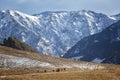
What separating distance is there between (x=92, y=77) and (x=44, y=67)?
20.9 meters

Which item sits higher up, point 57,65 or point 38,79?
point 57,65

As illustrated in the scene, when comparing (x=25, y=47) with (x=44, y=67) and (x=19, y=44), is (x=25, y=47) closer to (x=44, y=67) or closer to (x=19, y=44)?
(x=19, y=44)

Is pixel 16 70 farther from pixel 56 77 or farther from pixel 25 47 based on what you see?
pixel 25 47

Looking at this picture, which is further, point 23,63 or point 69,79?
point 23,63

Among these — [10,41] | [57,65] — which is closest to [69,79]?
[57,65]

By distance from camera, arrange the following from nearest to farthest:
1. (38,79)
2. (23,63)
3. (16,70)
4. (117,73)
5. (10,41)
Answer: (38,79)
(117,73)
(16,70)
(23,63)
(10,41)

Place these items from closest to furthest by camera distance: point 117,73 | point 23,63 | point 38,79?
point 38,79 → point 117,73 → point 23,63

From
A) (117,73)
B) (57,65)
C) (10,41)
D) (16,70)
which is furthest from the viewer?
(10,41)

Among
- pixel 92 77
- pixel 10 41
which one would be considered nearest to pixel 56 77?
pixel 92 77

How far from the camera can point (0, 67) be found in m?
71.0

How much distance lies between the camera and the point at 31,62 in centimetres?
7794

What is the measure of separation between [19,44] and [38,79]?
144959 millimetres

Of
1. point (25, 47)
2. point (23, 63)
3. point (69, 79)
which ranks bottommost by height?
point (69, 79)

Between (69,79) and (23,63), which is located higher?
(23,63)
